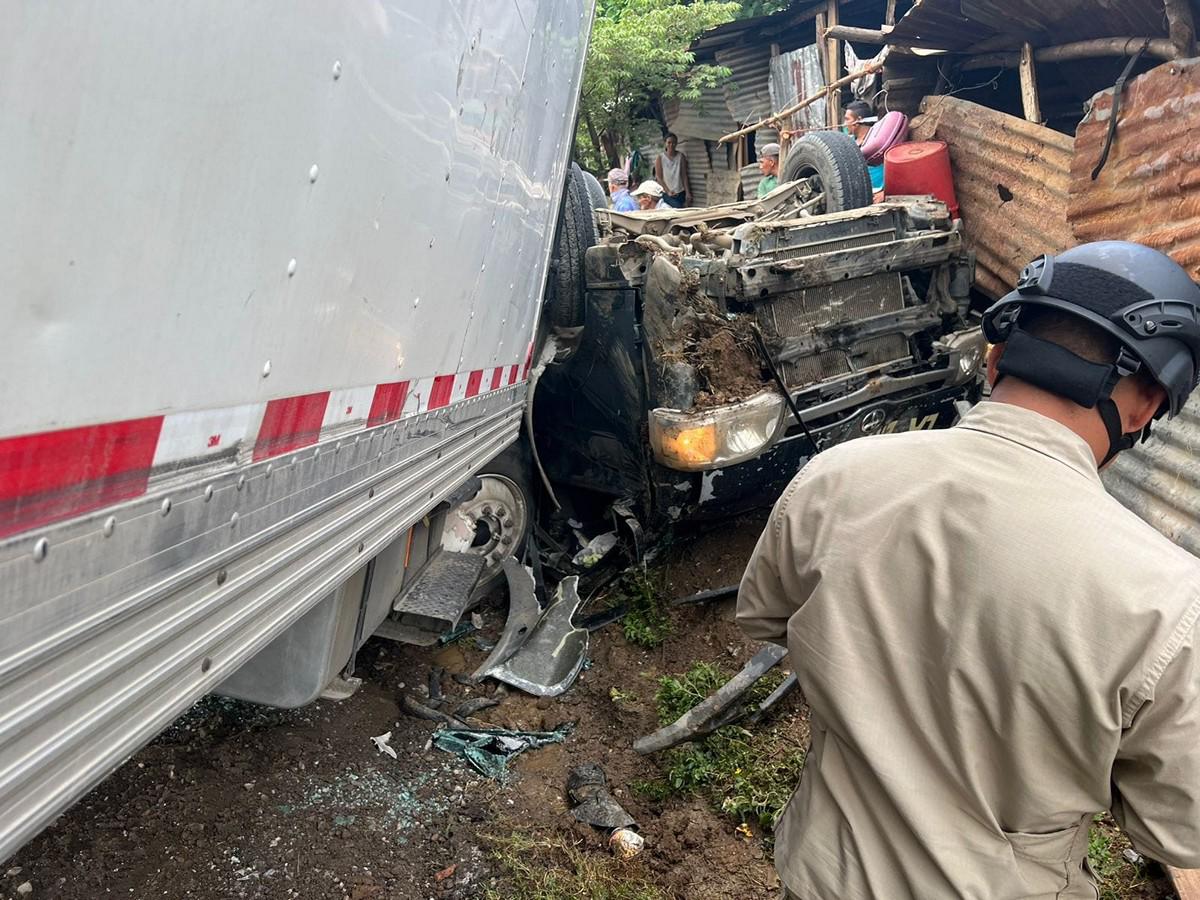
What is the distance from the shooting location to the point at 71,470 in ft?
3.02

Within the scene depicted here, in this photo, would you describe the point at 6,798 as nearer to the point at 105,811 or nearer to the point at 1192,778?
the point at 1192,778

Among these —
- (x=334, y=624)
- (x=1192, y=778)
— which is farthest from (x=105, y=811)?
(x=1192, y=778)

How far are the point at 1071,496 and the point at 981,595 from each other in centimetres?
19

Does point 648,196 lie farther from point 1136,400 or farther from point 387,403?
point 1136,400

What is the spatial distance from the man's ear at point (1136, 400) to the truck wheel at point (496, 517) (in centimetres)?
296

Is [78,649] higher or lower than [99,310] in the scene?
lower

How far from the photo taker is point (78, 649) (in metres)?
0.98

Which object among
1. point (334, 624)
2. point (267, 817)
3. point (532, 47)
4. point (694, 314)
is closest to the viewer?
point (334, 624)

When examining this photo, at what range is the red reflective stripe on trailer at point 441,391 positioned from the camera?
2.36 meters

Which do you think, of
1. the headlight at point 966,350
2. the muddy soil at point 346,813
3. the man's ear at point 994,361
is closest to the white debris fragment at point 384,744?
the muddy soil at point 346,813

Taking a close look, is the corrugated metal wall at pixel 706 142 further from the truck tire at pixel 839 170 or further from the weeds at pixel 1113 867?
the weeds at pixel 1113 867

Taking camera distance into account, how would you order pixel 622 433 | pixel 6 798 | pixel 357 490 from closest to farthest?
pixel 6 798 → pixel 357 490 → pixel 622 433

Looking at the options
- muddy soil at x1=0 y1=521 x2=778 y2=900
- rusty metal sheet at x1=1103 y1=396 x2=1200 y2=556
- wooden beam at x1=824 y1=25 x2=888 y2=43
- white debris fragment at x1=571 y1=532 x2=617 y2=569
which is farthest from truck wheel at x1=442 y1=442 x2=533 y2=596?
wooden beam at x1=824 y1=25 x2=888 y2=43

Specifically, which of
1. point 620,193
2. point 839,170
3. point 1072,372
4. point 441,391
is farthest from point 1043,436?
point 620,193
